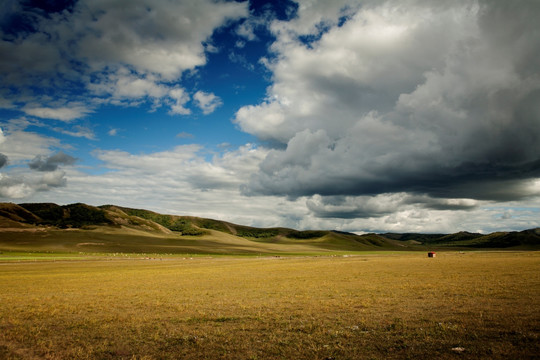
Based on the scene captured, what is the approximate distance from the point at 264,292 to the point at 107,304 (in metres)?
13.4

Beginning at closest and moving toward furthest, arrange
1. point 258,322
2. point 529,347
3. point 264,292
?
1. point 529,347
2. point 258,322
3. point 264,292

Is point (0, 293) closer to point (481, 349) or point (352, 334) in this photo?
point (352, 334)

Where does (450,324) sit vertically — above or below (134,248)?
above

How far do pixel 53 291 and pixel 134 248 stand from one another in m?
156

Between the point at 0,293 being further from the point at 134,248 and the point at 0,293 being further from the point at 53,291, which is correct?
the point at 134,248

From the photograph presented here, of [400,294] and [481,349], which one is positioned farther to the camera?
[400,294]

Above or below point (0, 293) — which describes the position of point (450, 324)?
above

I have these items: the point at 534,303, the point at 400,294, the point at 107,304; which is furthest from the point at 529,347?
the point at 107,304

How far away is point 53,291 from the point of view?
107 ft

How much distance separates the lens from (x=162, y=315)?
68.1 feet

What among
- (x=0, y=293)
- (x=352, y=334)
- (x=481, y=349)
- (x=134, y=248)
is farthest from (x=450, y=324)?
(x=134, y=248)

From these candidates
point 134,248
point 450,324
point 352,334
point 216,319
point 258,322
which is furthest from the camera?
point 134,248

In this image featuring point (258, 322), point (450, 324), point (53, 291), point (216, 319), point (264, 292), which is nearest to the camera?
point (450, 324)

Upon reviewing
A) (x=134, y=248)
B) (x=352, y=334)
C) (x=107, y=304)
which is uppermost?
(x=352, y=334)
